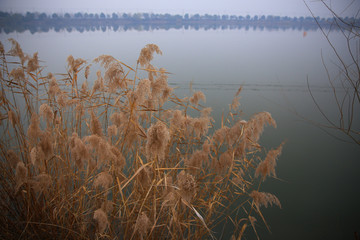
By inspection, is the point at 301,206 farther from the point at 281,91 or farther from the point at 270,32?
the point at 270,32

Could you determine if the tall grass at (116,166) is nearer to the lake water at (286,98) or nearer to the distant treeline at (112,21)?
the lake water at (286,98)

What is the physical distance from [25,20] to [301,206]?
9.70m

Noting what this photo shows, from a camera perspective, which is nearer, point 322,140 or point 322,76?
point 322,140

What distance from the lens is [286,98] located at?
4.04 meters

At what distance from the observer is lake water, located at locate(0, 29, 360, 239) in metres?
2.20

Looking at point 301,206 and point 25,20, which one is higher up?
point 25,20

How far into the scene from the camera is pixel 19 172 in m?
1.02

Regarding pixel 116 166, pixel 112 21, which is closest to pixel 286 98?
pixel 116 166

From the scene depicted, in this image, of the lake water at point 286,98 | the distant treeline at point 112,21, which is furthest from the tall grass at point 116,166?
the distant treeline at point 112,21

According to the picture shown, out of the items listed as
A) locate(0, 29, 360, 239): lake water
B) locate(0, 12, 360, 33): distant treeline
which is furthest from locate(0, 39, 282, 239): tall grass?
locate(0, 12, 360, 33): distant treeline

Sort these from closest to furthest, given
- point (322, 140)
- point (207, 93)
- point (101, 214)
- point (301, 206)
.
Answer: point (101, 214) < point (301, 206) < point (322, 140) < point (207, 93)

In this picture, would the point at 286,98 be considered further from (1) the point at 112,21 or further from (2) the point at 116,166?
(1) the point at 112,21

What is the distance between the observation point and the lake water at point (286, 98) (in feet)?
7.22

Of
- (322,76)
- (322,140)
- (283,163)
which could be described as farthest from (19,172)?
(322,76)
